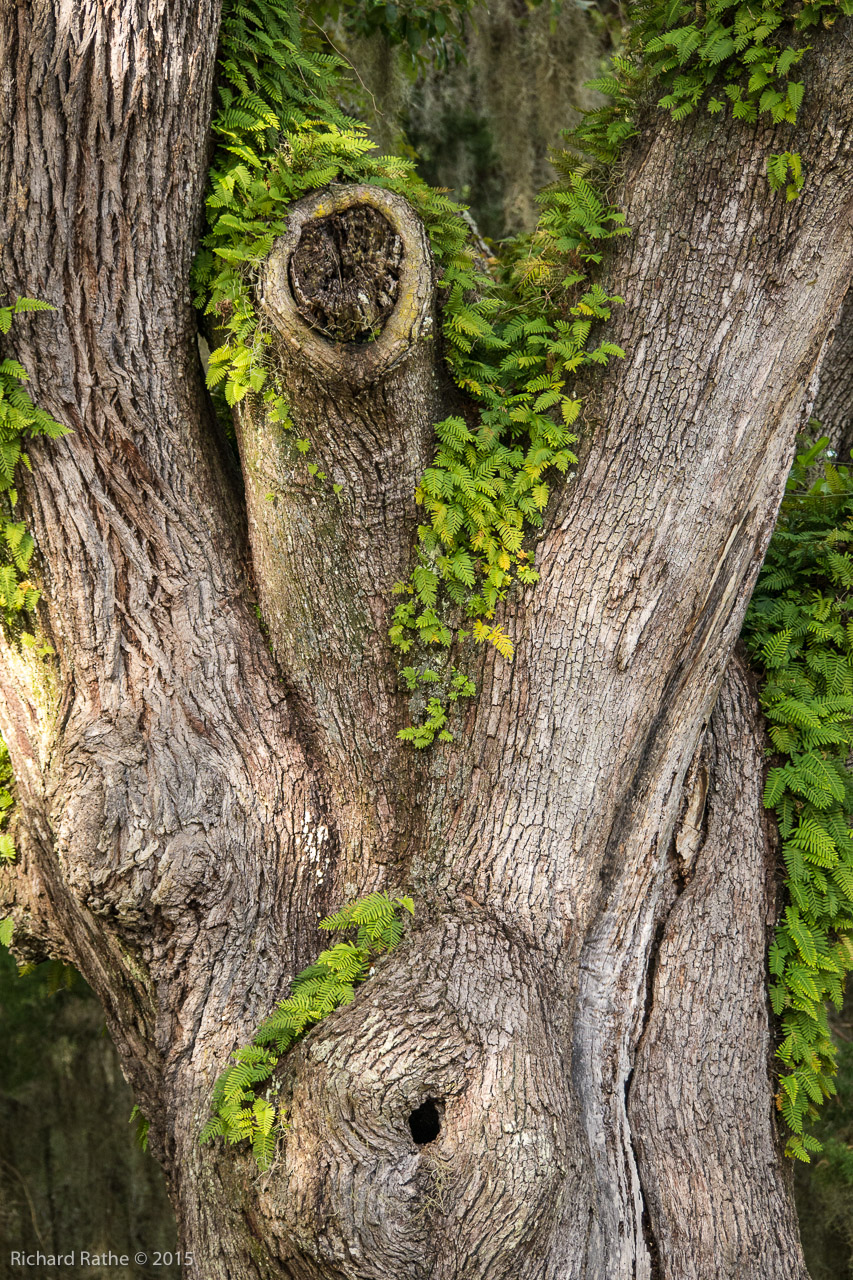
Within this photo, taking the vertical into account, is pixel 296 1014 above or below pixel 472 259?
below

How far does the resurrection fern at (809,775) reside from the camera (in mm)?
3557

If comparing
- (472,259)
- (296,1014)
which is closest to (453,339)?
(472,259)

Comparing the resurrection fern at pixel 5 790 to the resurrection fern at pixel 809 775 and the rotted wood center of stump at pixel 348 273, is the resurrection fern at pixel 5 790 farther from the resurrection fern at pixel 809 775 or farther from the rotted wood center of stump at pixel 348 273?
the resurrection fern at pixel 809 775

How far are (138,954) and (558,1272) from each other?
161 centimetres

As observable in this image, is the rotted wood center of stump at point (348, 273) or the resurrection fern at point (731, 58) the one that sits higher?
the resurrection fern at point (731, 58)

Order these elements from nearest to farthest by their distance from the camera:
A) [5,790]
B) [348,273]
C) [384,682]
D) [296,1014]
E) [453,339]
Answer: [348,273]
[296,1014]
[453,339]
[384,682]
[5,790]

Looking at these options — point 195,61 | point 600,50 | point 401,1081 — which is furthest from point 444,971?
point 600,50

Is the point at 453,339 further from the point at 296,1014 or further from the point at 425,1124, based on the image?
the point at 425,1124

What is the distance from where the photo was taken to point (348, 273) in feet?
9.30

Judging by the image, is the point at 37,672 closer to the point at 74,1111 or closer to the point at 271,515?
the point at 271,515

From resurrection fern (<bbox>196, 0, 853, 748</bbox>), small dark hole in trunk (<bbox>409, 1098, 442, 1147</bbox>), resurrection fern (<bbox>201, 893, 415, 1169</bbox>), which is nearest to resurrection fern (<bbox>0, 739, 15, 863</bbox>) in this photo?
resurrection fern (<bbox>201, 893, 415, 1169</bbox>)

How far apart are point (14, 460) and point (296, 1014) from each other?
197 centimetres

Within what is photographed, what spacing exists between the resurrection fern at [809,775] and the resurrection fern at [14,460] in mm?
2805

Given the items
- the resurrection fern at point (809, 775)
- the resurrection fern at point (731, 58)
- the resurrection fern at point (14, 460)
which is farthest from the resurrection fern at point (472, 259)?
the resurrection fern at point (809, 775)
